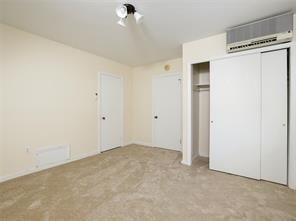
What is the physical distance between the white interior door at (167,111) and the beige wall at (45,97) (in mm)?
1673

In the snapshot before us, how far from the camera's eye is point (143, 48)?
3.33m

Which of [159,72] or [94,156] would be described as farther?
[159,72]

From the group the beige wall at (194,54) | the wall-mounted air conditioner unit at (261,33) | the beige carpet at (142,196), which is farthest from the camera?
the beige wall at (194,54)

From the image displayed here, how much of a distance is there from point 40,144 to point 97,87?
1750 millimetres

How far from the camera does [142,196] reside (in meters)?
1.98

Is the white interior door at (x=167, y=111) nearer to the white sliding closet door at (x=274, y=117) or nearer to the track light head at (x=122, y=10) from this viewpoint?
the white sliding closet door at (x=274, y=117)

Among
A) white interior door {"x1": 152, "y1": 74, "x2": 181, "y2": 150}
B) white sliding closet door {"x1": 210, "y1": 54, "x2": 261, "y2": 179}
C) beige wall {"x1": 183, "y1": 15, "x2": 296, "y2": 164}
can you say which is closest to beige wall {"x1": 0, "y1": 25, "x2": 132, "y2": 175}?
white interior door {"x1": 152, "y1": 74, "x2": 181, "y2": 150}

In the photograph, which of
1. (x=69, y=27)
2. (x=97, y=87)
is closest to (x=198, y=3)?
(x=69, y=27)

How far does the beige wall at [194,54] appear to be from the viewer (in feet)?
8.71

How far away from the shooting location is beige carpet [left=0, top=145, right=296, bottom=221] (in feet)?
5.40

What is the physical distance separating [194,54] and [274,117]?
1.71 meters

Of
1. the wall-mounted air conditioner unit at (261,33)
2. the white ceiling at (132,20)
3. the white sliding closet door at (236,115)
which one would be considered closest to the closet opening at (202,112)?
the white sliding closet door at (236,115)

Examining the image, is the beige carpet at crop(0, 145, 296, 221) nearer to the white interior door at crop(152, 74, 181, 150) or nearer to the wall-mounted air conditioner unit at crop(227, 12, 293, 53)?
the white interior door at crop(152, 74, 181, 150)

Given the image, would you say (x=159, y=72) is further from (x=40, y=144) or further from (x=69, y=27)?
(x=40, y=144)
